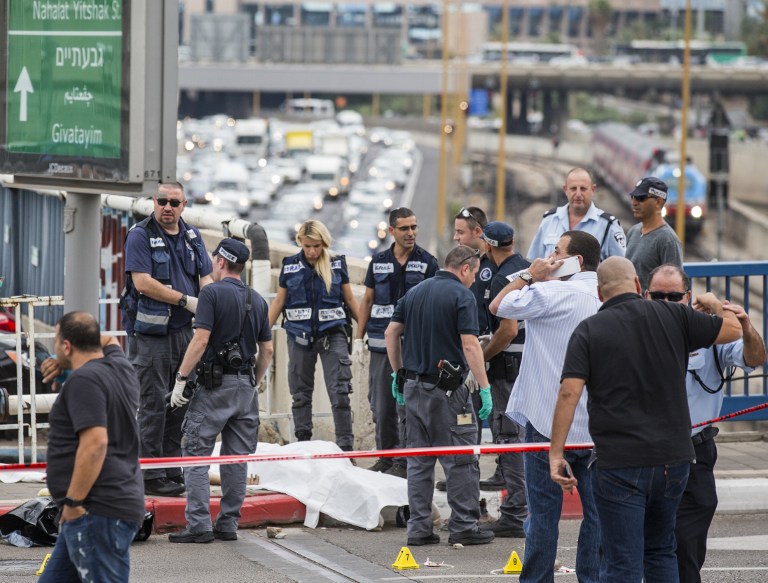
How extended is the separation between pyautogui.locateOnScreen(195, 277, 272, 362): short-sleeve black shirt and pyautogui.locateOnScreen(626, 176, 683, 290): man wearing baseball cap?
106 inches

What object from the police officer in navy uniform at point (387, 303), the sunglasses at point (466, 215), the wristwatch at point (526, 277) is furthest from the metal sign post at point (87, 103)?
the police officer in navy uniform at point (387, 303)

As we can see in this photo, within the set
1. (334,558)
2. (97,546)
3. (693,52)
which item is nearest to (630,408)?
(97,546)

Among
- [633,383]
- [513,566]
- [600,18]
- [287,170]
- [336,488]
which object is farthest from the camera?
[600,18]

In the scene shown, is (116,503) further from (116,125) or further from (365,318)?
(365,318)

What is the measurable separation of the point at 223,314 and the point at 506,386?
1.98 meters

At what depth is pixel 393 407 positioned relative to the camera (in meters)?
10.4

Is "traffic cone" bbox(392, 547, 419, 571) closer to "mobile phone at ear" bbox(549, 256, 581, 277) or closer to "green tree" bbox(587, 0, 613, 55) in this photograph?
"mobile phone at ear" bbox(549, 256, 581, 277)

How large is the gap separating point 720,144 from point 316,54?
3961 inches

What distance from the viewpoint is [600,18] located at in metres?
179

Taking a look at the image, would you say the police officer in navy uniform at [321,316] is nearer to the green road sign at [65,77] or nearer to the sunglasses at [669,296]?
the green road sign at [65,77]

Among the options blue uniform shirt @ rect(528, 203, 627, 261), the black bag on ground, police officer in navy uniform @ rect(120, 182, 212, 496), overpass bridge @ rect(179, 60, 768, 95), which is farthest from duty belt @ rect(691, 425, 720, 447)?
overpass bridge @ rect(179, 60, 768, 95)

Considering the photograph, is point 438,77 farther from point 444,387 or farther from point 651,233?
point 444,387

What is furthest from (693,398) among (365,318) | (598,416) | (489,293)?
(365,318)

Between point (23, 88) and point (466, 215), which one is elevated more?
point (23, 88)
